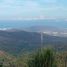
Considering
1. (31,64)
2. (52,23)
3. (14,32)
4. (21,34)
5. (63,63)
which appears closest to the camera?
(31,64)

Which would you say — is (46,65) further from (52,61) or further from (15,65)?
(15,65)

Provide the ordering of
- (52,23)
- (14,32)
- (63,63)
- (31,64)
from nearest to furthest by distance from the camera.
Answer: (31,64) → (63,63) → (52,23) → (14,32)

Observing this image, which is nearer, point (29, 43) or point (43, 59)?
point (43, 59)

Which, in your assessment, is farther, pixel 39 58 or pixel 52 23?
pixel 52 23

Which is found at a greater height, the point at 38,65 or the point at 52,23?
the point at 52,23

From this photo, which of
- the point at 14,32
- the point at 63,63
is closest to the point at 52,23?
the point at 14,32

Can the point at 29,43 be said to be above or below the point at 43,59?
above

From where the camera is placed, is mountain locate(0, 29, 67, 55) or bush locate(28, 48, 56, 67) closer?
bush locate(28, 48, 56, 67)

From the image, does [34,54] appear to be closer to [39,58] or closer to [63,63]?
[39,58]

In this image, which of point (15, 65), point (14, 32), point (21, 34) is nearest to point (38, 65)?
point (15, 65)

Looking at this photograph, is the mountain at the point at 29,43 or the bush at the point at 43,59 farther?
the mountain at the point at 29,43
